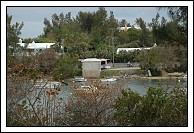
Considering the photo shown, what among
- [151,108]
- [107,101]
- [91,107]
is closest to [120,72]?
[107,101]

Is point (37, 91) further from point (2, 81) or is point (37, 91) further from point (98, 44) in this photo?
point (98, 44)

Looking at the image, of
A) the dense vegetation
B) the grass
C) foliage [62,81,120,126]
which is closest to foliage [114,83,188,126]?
the dense vegetation

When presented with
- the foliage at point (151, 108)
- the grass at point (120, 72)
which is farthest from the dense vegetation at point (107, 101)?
the grass at point (120, 72)

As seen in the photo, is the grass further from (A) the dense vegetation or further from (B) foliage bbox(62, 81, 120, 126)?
(B) foliage bbox(62, 81, 120, 126)

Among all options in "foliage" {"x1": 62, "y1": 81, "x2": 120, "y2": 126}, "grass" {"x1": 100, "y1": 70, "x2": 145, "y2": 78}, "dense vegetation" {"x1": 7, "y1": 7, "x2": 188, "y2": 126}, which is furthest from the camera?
"grass" {"x1": 100, "y1": 70, "x2": 145, "y2": 78}

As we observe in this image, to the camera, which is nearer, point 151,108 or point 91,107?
point 151,108

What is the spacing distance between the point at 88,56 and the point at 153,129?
1809 cm

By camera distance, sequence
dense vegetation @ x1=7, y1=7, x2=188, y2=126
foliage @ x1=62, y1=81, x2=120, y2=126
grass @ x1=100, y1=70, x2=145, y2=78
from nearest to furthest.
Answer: dense vegetation @ x1=7, y1=7, x2=188, y2=126 < foliage @ x1=62, y1=81, x2=120, y2=126 < grass @ x1=100, y1=70, x2=145, y2=78

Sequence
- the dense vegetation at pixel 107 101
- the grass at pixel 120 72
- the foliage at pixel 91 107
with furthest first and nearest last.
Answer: the grass at pixel 120 72 < the foliage at pixel 91 107 < the dense vegetation at pixel 107 101

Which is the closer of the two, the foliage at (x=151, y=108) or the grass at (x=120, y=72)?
the foliage at (x=151, y=108)

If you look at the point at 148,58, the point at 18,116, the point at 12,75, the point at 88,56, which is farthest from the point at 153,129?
the point at 88,56

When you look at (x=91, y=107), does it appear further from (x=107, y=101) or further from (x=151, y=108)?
(x=151, y=108)

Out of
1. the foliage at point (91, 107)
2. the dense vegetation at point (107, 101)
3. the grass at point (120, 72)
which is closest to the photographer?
the dense vegetation at point (107, 101)

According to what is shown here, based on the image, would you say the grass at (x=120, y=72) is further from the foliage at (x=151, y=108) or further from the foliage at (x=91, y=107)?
the foliage at (x=151, y=108)
